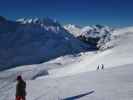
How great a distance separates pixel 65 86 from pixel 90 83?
6.56 ft

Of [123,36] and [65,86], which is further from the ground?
[123,36]

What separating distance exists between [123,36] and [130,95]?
278ft

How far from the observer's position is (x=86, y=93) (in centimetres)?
1948

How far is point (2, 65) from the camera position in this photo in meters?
183

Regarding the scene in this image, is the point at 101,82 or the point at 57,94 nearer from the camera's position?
the point at 57,94

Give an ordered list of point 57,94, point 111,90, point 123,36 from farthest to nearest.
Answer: point 123,36, point 57,94, point 111,90

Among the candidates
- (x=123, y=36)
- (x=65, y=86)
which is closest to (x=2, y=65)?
(x=123, y=36)

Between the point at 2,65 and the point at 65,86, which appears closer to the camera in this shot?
the point at 65,86

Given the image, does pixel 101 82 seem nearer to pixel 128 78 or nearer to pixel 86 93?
pixel 128 78

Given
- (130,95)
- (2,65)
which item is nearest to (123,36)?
(130,95)

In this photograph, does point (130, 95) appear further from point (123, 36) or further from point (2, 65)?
point (2, 65)

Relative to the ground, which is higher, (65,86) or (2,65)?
(2,65)

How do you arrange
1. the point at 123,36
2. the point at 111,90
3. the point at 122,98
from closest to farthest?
the point at 122,98, the point at 111,90, the point at 123,36

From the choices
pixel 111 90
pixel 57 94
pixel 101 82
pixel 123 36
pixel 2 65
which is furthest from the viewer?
pixel 2 65
